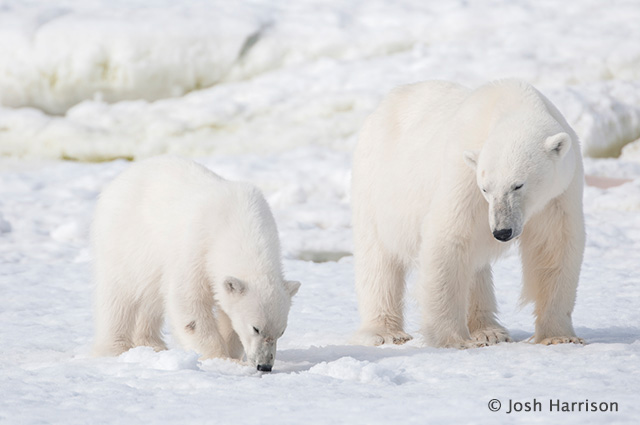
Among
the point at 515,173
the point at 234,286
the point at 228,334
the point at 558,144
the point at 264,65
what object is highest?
the point at 264,65

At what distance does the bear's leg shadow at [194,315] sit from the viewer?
375 cm

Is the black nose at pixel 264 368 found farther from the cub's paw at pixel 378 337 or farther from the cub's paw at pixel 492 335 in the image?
the cub's paw at pixel 492 335

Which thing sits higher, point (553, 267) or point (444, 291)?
point (553, 267)

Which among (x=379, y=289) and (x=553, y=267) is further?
(x=379, y=289)

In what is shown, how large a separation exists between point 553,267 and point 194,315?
5.42ft

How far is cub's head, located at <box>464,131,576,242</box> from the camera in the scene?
11.5 ft

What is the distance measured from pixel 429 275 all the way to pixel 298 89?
880 cm

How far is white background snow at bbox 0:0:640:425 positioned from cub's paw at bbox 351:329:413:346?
4.8 inches

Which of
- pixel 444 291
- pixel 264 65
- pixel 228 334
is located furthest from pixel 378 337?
pixel 264 65

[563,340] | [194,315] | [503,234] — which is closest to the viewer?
[503,234]

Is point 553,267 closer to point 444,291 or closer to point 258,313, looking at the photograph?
point 444,291

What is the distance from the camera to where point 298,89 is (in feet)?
40.8

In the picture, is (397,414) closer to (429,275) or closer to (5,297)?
(429,275)

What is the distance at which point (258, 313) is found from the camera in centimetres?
359
